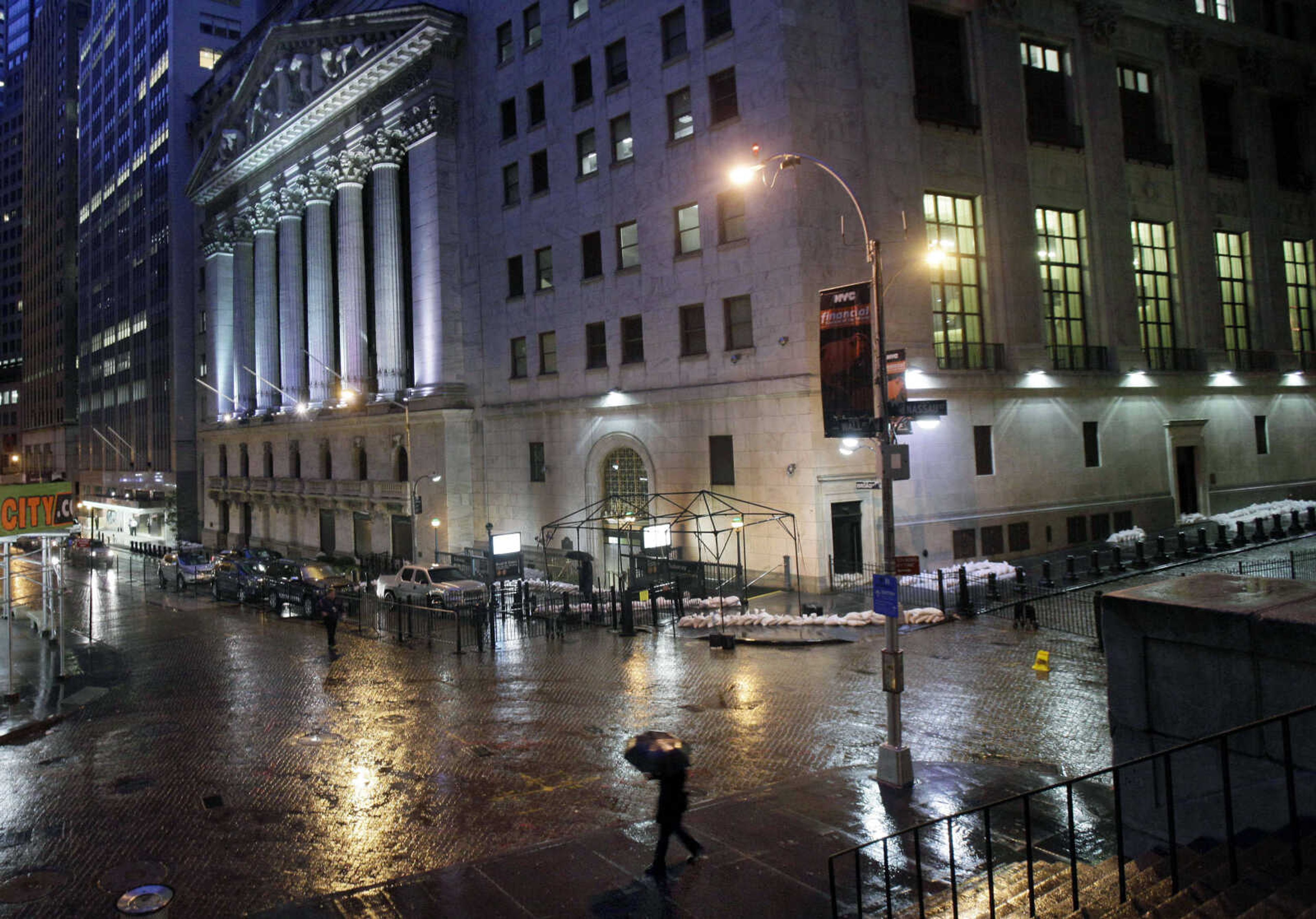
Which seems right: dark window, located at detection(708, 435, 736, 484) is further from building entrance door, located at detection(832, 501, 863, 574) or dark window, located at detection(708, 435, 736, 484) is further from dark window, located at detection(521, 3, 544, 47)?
dark window, located at detection(521, 3, 544, 47)

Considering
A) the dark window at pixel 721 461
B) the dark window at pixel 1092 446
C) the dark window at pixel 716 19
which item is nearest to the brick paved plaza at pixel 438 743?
the dark window at pixel 721 461

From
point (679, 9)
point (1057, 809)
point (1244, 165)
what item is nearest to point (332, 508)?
point (679, 9)

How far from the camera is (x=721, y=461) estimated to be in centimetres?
3206

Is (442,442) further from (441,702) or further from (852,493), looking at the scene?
(441,702)

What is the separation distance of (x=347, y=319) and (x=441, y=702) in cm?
3830

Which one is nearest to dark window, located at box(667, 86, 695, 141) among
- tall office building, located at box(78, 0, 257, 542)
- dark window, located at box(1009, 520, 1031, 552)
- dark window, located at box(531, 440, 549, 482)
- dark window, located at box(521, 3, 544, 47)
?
dark window, located at box(521, 3, 544, 47)

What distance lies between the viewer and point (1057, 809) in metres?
10.2

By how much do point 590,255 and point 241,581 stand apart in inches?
746

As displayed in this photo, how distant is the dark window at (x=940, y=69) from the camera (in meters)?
32.6

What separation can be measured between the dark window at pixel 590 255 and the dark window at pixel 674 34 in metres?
7.49

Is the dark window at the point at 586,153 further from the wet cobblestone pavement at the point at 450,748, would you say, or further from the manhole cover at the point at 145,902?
the manhole cover at the point at 145,902

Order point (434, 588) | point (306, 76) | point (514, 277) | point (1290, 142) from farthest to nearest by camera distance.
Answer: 1. point (306, 76)
2. point (1290, 142)
3. point (514, 277)
4. point (434, 588)

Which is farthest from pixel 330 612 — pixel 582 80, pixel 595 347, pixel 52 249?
pixel 52 249

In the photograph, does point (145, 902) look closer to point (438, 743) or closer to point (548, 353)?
point (438, 743)
